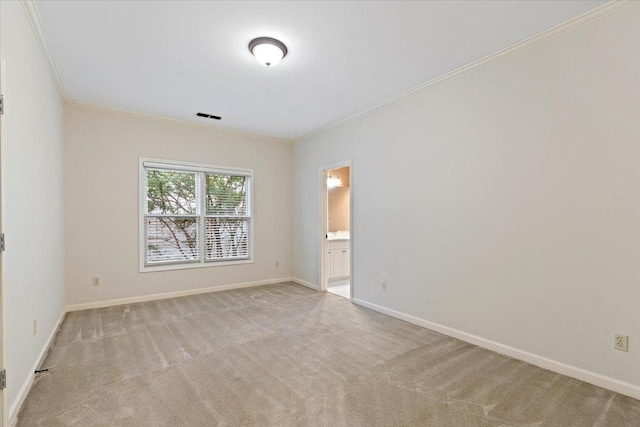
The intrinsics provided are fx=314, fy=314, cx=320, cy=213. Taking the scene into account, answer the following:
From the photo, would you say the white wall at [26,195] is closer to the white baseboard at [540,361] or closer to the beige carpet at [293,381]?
the beige carpet at [293,381]

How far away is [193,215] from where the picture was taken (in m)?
5.29

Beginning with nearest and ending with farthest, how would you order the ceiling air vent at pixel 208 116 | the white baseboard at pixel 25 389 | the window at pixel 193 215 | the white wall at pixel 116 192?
1. the white baseboard at pixel 25 389
2. the white wall at pixel 116 192
3. the ceiling air vent at pixel 208 116
4. the window at pixel 193 215

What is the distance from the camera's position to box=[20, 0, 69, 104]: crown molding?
2320mm

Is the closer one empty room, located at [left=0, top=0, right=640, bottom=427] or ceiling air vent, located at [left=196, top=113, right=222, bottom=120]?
empty room, located at [left=0, top=0, right=640, bottom=427]

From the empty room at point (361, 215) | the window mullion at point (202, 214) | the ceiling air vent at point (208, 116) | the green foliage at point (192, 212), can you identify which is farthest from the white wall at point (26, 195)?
the window mullion at point (202, 214)

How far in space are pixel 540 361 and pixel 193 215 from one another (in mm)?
4948

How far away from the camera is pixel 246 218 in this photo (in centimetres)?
590

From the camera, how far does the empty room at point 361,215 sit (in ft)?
7.27

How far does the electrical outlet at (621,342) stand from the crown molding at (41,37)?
4932 millimetres

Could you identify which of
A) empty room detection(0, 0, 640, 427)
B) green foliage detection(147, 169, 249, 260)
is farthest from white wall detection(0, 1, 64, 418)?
green foliage detection(147, 169, 249, 260)

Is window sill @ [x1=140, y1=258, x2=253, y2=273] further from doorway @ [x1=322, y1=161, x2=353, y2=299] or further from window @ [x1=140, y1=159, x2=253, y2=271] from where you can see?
doorway @ [x1=322, y1=161, x2=353, y2=299]

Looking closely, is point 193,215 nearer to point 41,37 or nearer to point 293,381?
point 41,37

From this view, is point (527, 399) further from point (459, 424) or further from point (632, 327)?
point (632, 327)

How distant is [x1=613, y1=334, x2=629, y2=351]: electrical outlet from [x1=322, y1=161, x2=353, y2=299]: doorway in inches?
117
